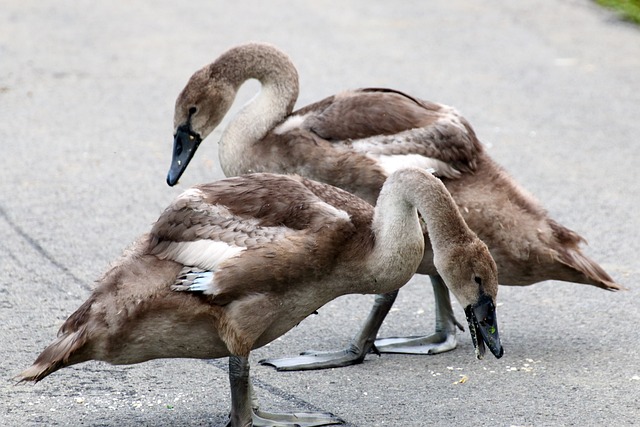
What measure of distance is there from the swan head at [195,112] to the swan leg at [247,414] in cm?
158

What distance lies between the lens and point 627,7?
12.1 m

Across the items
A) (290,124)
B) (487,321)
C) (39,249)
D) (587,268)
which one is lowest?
(39,249)

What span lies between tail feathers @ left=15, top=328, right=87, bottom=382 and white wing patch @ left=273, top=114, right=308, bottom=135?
1.67m

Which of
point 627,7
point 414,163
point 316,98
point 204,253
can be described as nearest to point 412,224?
point 204,253

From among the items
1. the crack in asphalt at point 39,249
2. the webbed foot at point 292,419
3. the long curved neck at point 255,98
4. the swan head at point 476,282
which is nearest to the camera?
the swan head at point 476,282

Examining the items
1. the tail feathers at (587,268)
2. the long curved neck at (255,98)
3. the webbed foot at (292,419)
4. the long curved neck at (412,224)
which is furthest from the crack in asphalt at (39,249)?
the tail feathers at (587,268)

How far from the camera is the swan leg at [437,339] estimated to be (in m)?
5.69

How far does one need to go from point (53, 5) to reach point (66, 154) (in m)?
4.90

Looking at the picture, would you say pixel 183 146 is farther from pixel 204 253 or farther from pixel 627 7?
pixel 627 7

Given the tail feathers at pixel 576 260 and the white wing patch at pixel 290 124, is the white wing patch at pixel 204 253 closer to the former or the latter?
the white wing patch at pixel 290 124

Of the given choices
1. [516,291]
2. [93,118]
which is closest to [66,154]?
[93,118]

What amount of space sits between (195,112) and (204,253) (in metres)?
1.62

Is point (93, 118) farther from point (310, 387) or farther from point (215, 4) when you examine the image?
point (310, 387)

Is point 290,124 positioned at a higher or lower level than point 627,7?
higher
